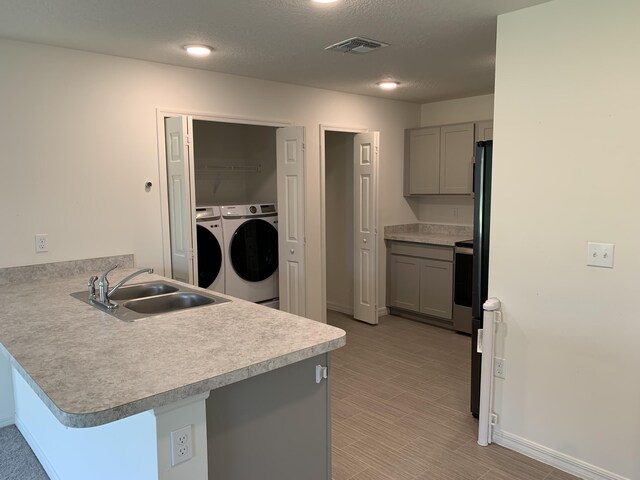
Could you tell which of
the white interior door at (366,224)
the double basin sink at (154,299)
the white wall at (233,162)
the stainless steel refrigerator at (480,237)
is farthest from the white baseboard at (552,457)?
the white wall at (233,162)

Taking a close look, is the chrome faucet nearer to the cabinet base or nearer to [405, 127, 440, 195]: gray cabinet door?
the cabinet base

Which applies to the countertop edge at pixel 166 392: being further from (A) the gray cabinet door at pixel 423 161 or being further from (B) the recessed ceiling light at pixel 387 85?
(A) the gray cabinet door at pixel 423 161

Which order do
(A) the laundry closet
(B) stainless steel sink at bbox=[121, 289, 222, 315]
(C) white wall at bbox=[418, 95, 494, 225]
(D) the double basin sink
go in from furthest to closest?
(C) white wall at bbox=[418, 95, 494, 225] → (A) the laundry closet → (B) stainless steel sink at bbox=[121, 289, 222, 315] → (D) the double basin sink

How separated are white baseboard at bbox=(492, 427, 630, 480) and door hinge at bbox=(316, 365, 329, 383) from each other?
138cm

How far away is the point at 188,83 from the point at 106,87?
63 centimetres

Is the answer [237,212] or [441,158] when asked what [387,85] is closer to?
[441,158]

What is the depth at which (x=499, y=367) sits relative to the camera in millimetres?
2680

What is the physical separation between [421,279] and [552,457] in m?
2.67

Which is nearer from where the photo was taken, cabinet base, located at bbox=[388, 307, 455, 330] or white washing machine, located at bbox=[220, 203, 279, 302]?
white washing machine, located at bbox=[220, 203, 279, 302]

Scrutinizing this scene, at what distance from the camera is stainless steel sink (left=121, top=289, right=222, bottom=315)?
8.27 ft

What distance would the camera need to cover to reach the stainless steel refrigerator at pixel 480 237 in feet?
9.29

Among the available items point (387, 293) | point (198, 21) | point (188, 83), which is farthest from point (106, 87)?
point (387, 293)

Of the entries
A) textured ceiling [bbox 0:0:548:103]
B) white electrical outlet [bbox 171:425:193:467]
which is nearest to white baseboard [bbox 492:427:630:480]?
white electrical outlet [bbox 171:425:193:467]

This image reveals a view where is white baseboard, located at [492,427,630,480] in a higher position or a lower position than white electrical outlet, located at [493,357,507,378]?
lower
